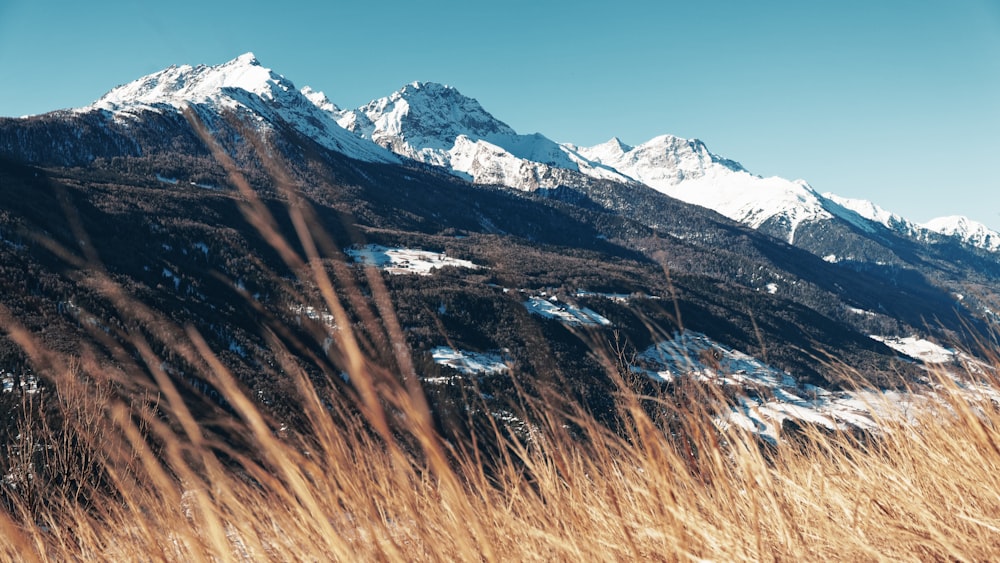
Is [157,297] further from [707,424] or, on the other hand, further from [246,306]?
[707,424]

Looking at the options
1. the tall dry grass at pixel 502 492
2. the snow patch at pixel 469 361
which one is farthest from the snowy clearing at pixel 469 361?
the tall dry grass at pixel 502 492

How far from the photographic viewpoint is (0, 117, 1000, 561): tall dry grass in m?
2.17

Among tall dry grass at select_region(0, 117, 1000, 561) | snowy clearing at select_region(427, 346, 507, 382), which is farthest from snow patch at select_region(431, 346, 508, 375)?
tall dry grass at select_region(0, 117, 1000, 561)

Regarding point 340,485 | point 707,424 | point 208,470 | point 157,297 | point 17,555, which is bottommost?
point 157,297

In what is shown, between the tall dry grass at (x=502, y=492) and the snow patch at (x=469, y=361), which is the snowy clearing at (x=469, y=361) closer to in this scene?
the snow patch at (x=469, y=361)

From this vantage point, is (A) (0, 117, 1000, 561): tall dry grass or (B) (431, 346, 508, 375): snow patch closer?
(A) (0, 117, 1000, 561): tall dry grass

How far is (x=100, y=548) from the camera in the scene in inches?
113

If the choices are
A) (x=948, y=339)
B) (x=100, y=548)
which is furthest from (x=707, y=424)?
(x=100, y=548)

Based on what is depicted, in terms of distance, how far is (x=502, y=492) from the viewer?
140 inches

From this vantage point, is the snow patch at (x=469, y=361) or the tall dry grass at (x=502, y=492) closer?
the tall dry grass at (x=502, y=492)

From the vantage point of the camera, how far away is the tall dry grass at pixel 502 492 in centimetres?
217

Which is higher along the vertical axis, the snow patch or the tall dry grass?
the tall dry grass

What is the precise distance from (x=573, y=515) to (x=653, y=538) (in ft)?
1.48

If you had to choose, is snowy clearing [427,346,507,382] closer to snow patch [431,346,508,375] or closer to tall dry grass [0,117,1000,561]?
snow patch [431,346,508,375]
